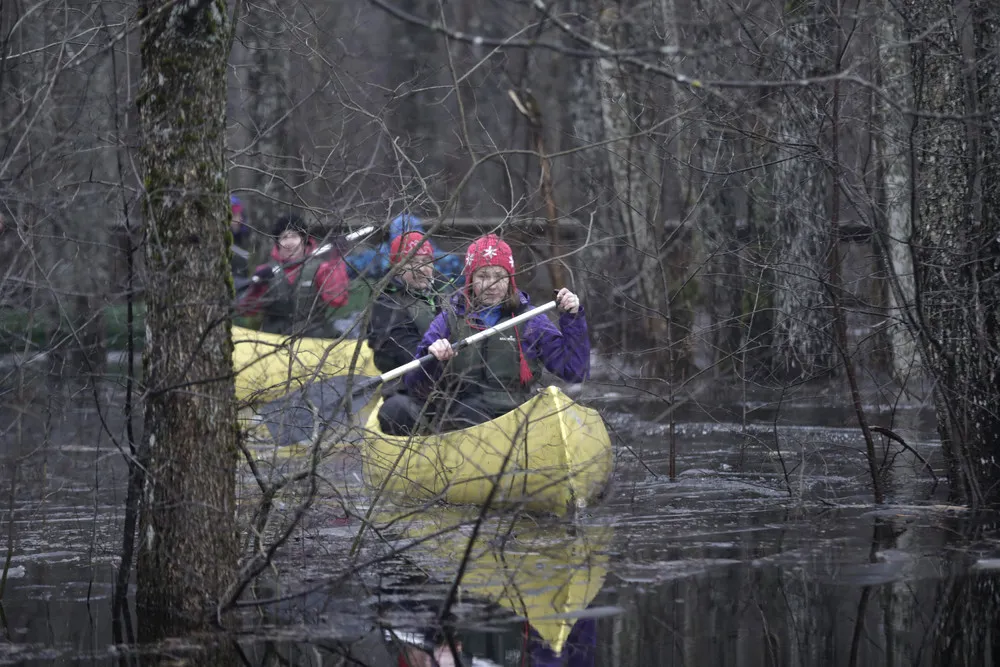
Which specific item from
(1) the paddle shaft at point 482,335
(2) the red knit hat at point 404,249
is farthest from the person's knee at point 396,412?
(2) the red knit hat at point 404,249

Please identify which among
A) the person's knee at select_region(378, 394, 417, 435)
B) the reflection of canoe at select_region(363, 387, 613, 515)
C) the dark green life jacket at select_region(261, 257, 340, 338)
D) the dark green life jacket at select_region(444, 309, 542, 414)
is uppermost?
the dark green life jacket at select_region(261, 257, 340, 338)

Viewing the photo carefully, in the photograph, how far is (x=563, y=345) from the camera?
7117mm

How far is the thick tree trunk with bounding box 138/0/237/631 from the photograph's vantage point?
4633 millimetres

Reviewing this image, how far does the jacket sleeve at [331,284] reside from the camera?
4.84 meters

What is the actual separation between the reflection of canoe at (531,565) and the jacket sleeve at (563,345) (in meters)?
0.88

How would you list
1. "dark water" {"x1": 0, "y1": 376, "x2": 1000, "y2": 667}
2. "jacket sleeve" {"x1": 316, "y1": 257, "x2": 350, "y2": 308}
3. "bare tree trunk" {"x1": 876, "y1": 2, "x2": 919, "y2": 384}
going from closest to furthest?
"dark water" {"x1": 0, "y1": 376, "x2": 1000, "y2": 667} → "jacket sleeve" {"x1": 316, "y1": 257, "x2": 350, "y2": 308} → "bare tree trunk" {"x1": 876, "y1": 2, "x2": 919, "y2": 384}

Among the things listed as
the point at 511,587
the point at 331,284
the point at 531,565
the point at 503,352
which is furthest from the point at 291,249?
the point at 511,587

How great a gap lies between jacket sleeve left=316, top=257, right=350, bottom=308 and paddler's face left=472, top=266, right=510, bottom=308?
1.26m

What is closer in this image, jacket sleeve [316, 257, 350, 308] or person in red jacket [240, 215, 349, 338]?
person in red jacket [240, 215, 349, 338]

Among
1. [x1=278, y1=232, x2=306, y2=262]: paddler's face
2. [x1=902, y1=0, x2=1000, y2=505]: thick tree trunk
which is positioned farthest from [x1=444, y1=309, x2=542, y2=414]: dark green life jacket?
[x1=902, y1=0, x2=1000, y2=505]: thick tree trunk

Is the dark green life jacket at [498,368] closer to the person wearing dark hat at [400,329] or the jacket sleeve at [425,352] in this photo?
the jacket sleeve at [425,352]

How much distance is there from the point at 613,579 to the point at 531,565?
1.55 ft

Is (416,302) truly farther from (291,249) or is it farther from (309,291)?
(291,249)

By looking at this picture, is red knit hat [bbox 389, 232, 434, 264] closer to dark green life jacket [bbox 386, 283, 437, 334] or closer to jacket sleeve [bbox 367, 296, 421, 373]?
dark green life jacket [bbox 386, 283, 437, 334]
